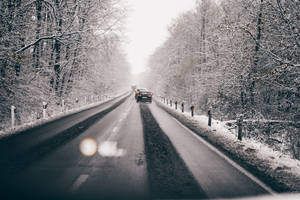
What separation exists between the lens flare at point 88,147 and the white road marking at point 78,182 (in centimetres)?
164

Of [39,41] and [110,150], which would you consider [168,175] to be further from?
[39,41]

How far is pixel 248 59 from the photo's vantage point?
46.9 ft

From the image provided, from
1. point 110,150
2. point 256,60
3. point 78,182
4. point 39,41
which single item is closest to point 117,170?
point 78,182

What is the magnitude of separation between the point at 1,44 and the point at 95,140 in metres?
7.23

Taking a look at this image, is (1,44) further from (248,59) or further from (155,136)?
(248,59)

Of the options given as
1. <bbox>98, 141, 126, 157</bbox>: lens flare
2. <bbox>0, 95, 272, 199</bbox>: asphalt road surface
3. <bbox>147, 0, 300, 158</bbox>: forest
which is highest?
<bbox>147, 0, 300, 158</bbox>: forest

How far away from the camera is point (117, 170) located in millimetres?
5484

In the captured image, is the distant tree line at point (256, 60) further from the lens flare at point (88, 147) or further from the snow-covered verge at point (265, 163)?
the lens flare at point (88, 147)

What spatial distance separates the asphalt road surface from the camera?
4309 mm

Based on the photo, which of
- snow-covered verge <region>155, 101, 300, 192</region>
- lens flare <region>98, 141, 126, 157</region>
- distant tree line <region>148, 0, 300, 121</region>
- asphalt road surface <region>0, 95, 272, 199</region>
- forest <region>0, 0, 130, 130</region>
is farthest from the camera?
forest <region>0, 0, 130, 130</region>

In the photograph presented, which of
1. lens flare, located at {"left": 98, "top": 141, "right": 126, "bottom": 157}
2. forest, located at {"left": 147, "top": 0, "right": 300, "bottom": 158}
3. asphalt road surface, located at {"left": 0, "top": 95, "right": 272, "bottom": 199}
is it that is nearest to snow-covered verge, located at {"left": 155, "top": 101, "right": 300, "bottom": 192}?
asphalt road surface, located at {"left": 0, "top": 95, "right": 272, "bottom": 199}

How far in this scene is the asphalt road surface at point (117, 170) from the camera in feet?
14.1

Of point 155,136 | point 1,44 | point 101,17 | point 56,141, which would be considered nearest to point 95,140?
point 56,141

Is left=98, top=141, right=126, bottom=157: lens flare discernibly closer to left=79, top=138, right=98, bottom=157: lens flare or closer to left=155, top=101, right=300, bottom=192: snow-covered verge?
left=79, top=138, right=98, bottom=157: lens flare
